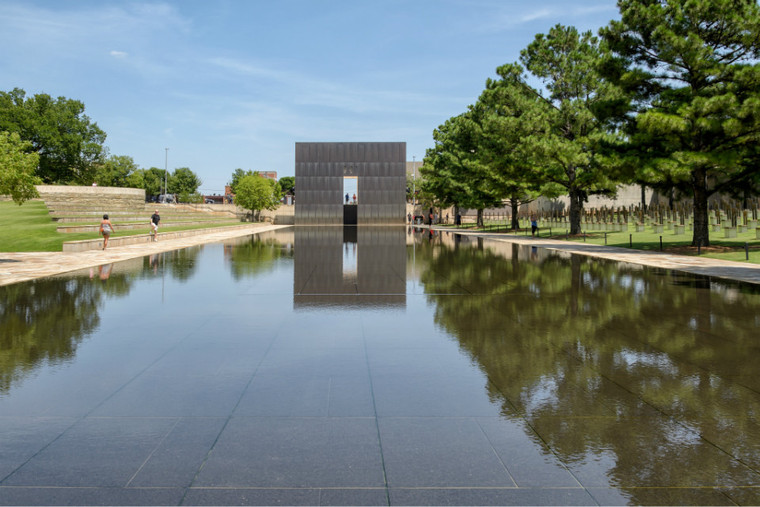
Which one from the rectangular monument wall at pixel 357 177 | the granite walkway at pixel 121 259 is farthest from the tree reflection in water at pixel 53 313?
the rectangular monument wall at pixel 357 177

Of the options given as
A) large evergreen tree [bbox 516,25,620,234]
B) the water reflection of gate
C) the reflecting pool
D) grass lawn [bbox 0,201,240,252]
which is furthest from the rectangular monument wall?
the reflecting pool

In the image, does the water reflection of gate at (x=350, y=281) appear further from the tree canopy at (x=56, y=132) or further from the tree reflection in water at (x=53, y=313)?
the tree canopy at (x=56, y=132)

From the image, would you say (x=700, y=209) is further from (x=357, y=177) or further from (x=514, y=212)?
(x=357, y=177)

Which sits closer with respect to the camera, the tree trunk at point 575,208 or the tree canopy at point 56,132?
the tree trunk at point 575,208

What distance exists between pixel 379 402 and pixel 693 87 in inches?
993

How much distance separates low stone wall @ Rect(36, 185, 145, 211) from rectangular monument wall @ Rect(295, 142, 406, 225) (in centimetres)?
2211

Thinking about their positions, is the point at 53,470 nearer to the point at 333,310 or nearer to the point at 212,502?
the point at 212,502

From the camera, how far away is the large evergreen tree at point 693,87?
72.8 feet

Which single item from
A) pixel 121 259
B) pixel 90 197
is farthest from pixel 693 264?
pixel 90 197

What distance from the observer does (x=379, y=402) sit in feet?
16.7

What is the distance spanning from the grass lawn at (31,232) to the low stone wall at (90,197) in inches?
233

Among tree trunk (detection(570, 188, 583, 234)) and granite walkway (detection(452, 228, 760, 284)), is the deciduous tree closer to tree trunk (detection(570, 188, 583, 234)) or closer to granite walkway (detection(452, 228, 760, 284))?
tree trunk (detection(570, 188, 583, 234))

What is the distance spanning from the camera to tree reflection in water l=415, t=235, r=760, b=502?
4.02m

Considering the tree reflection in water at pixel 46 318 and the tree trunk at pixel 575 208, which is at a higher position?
the tree trunk at pixel 575 208
